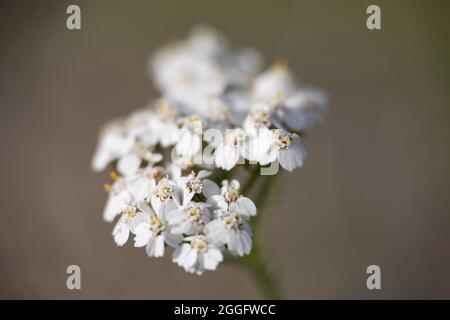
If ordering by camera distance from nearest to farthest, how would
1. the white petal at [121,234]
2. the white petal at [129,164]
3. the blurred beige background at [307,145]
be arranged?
1. the white petal at [121,234]
2. the white petal at [129,164]
3. the blurred beige background at [307,145]

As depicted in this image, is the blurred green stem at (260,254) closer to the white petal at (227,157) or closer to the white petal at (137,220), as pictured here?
the white petal at (227,157)

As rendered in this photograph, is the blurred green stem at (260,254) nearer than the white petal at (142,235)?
No

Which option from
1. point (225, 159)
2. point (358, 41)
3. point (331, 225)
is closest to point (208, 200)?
point (225, 159)

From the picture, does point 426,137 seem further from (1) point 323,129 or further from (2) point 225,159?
(2) point 225,159

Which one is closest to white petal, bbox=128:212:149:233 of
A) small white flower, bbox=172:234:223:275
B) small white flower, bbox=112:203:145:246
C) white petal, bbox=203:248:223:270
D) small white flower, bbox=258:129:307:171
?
small white flower, bbox=112:203:145:246

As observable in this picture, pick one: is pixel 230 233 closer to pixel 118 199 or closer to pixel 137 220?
pixel 137 220

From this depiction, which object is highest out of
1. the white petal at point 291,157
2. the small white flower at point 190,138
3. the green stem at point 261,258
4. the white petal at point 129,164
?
the small white flower at point 190,138

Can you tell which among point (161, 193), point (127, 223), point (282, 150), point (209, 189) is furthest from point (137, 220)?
point (282, 150)

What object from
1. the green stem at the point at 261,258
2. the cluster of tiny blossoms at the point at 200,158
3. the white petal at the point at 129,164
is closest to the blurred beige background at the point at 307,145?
the green stem at the point at 261,258
